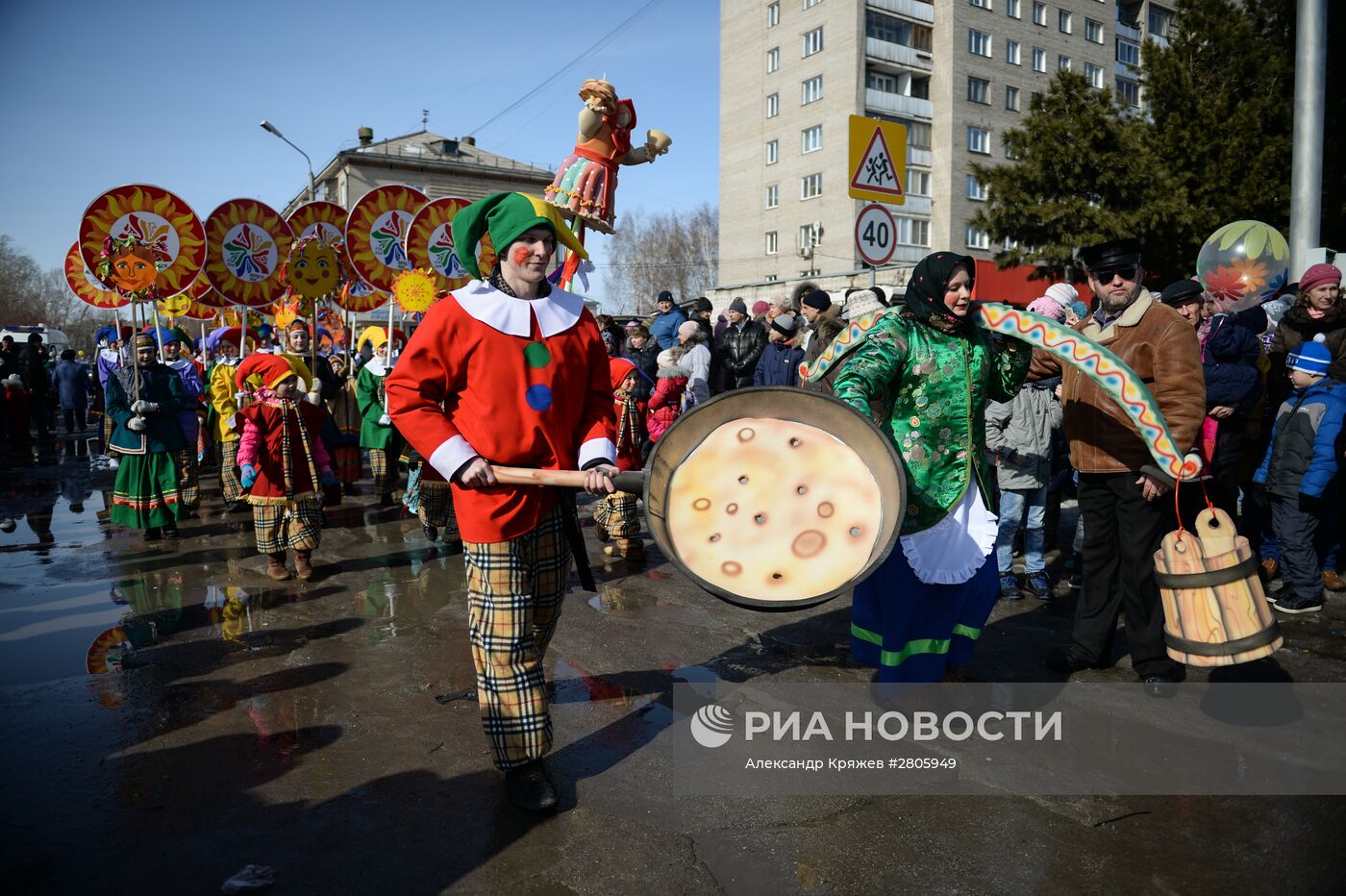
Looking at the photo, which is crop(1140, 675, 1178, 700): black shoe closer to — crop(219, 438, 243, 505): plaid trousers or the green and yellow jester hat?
the green and yellow jester hat

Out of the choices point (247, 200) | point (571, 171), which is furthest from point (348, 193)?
point (571, 171)

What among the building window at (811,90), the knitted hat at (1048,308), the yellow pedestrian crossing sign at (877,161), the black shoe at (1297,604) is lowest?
the black shoe at (1297,604)

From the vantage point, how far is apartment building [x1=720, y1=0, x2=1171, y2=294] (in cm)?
4297

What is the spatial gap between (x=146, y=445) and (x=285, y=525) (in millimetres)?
2891

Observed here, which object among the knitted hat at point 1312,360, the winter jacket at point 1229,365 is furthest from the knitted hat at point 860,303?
the knitted hat at point 1312,360

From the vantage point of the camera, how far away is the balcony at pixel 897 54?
4241 centimetres

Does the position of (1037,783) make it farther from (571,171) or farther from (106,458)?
(106,458)

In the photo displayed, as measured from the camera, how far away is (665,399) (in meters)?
8.63

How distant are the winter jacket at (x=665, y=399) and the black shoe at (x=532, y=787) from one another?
16.9 ft

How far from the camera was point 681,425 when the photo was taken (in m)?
3.20

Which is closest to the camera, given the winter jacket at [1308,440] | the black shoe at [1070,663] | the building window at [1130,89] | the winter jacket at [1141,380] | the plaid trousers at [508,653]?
the plaid trousers at [508,653]

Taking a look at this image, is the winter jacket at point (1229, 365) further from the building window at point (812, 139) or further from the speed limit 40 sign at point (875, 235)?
the building window at point (812, 139)

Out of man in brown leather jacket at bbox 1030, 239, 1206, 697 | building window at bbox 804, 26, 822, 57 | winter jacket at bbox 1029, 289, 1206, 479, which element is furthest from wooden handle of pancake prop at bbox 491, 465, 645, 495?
building window at bbox 804, 26, 822, 57

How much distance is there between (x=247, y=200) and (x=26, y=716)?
321 inches
